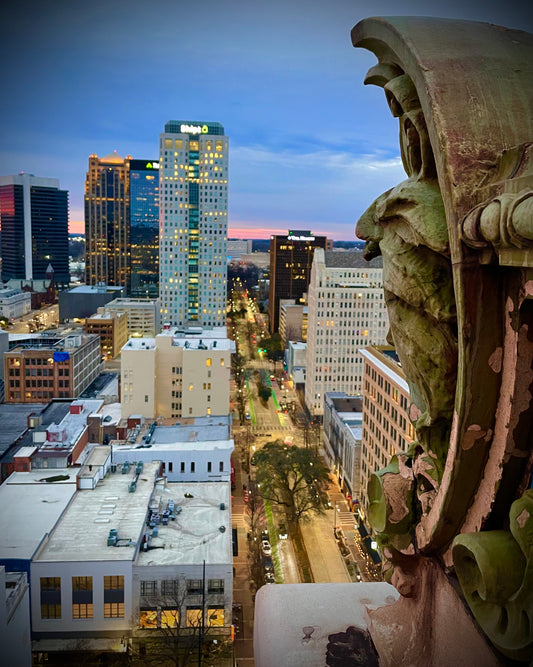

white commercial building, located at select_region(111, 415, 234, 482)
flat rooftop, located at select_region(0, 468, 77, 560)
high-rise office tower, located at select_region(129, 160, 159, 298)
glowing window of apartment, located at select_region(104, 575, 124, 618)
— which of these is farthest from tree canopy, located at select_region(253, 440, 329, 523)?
high-rise office tower, located at select_region(129, 160, 159, 298)

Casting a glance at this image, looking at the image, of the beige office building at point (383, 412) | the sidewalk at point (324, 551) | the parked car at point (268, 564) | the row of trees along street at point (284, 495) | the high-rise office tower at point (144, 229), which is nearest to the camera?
the parked car at point (268, 564)

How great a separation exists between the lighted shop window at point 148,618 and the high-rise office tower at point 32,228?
173 m

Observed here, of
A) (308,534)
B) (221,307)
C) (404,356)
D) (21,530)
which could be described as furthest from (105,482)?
(221,307)

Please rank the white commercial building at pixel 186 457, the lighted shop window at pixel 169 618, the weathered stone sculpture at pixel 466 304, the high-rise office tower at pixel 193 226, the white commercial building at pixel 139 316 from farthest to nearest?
the high-rise office tower at pixel 193 226
the white commercial building at pixel 139 316
the white commercial building at pixel 186 457
the lighted shop window at pixel 169 618
the weathered stone sculpture at pixel 466 304

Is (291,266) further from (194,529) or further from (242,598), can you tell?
(194,529)

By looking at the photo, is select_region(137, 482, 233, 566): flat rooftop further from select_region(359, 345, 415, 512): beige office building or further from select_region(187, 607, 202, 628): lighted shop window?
select_region(359, 345, 415, 512): beige office building

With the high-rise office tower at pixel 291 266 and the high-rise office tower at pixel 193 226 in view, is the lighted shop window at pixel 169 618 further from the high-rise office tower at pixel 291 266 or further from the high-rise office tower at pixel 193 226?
the high-rise office tower at pixel 291 266

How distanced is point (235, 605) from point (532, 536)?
32173mm

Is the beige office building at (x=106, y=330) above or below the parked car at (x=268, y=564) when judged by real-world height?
above

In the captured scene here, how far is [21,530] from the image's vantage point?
94.6 feet

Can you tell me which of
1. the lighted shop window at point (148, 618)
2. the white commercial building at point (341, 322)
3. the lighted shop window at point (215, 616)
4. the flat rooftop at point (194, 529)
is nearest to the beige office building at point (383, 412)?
the flat rooftop at point (194, 529)

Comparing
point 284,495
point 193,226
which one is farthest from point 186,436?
point 193,226

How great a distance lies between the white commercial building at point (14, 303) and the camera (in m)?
142

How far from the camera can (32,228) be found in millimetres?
189750
